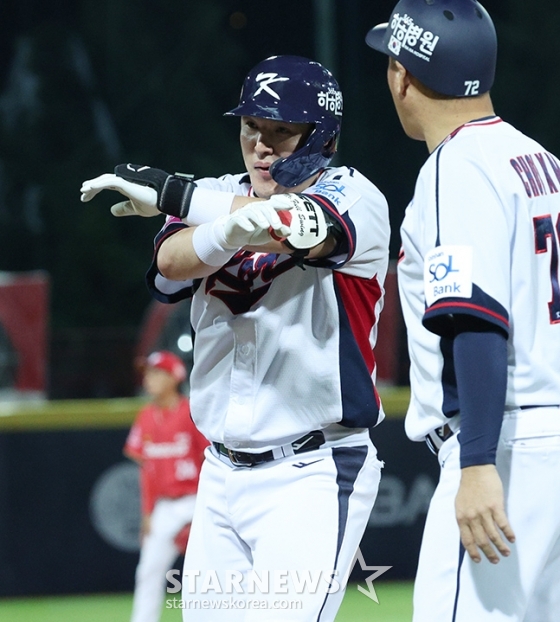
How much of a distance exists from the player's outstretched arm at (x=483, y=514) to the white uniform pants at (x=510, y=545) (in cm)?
10

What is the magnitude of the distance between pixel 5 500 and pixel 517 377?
5561 millimetres

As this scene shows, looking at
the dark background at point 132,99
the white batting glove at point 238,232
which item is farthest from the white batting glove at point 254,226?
the dark background at point 132,99

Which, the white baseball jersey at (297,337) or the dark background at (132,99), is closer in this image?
the white baseball jersey at (297,337)

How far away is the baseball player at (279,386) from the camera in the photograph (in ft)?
9.21

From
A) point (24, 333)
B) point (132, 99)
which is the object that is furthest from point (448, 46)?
point (132, 99)

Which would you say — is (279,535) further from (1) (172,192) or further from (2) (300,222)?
(1) (172,192)

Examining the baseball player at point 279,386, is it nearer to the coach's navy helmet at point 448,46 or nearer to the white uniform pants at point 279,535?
the white uniform pants at point 279,535

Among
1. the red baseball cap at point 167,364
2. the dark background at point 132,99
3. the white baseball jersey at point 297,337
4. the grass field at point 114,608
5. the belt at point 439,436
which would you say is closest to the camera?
the belt at point 439,436

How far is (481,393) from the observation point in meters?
2.21

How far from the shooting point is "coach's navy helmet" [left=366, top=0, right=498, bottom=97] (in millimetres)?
2469

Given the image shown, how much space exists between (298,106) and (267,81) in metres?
0.14

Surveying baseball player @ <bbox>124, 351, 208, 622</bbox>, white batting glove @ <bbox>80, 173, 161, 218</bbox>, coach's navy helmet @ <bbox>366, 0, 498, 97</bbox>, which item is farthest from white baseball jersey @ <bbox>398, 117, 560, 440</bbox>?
baseball player @ <bbox>124, 351, 208, 622</bbox>

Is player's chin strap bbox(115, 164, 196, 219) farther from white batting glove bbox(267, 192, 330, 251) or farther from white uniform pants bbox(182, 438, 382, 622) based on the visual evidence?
white uniform pants bbox(182, 438, 382, 622)

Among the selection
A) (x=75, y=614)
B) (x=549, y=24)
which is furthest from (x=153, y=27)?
(x=75, y=614)
